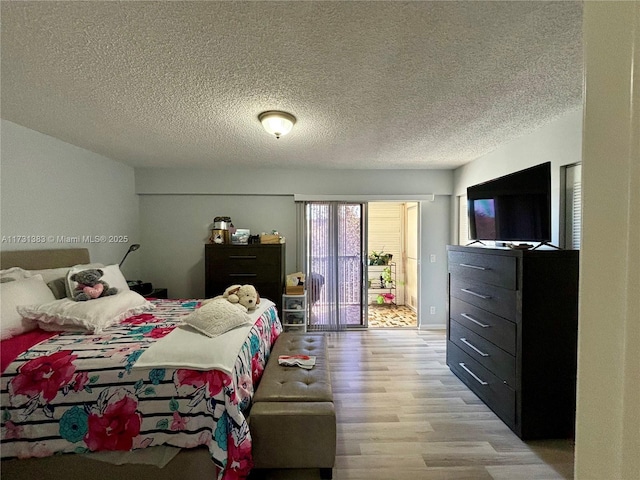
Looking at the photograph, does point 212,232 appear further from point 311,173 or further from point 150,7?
point 150,7

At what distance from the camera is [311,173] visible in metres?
4.16

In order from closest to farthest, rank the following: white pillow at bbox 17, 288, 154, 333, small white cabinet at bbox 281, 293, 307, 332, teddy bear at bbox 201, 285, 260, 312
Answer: white pillow at bbox 17, 288, 154, 333 → teddy bear at bbox 201, 285, 260, 312 → small white cabinet at bbox 281, 293, 307, 332

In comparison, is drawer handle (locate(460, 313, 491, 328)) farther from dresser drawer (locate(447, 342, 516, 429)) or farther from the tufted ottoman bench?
the tufted ottoman bench

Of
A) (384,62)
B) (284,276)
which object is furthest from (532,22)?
(284,276)

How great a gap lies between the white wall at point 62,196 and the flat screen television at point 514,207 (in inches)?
164

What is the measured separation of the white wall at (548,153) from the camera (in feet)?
7.44

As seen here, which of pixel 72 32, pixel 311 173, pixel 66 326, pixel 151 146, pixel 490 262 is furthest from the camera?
pixel 311 173

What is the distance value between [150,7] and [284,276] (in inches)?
127

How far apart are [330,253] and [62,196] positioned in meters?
3.08

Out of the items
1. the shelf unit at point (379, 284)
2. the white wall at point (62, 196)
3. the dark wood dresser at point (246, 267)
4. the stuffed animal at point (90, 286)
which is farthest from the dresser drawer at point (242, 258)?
the shelf unit at point (379, 284)

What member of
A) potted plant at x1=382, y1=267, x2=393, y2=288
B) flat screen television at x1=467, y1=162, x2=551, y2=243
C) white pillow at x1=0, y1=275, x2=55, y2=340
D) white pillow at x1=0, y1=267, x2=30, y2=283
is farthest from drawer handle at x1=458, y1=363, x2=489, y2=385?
white pillow at x1=0, y1=267, x2=30, y2=283

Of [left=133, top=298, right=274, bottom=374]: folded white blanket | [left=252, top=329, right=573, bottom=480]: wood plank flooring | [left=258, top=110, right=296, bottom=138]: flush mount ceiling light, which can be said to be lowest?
[left=252, top=329, right=573, bottom=480]: wood plank flooring

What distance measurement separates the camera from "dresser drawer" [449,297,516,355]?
2115 millimetres

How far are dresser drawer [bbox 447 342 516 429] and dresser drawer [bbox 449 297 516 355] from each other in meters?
0.28
